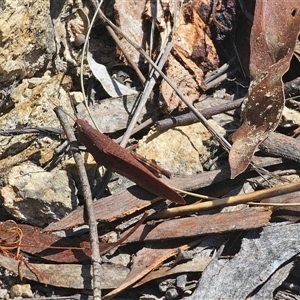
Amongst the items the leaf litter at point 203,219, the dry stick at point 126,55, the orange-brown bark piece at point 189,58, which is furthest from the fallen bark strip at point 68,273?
the dry stick at point 126,55

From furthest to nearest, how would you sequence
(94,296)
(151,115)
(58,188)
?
(151,115)
(58,188)
(94,296)

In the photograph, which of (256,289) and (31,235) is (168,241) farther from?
(31,235)

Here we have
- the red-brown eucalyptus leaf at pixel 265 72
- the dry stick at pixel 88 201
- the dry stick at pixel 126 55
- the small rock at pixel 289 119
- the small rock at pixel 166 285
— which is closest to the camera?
the dry stick at pixel 88 201

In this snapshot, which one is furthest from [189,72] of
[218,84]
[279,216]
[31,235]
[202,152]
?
[31,235]

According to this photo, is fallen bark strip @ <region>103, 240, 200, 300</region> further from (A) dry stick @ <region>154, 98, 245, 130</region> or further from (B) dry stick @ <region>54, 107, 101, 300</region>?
(A) dry stick @ <region>154, 98, 245, 130</region>

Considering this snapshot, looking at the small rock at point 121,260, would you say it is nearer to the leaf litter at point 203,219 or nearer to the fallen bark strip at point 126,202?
the leaf litter at point 203,219

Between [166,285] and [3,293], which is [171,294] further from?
[3,293]

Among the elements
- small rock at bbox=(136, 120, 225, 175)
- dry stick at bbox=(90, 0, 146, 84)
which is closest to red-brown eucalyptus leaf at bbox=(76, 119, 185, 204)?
small rock at bbox=(136, 120, 225, 175)

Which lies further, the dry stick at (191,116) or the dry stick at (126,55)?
A: the dry stick at (126,55)
